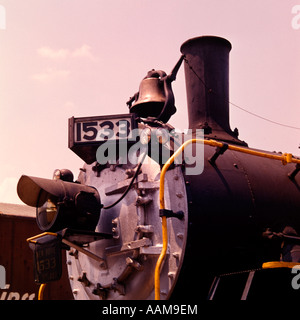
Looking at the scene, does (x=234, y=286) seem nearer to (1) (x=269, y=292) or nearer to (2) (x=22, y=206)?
(1) (x=269, y=292)

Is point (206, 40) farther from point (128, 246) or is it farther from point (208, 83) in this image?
point (128, 246)

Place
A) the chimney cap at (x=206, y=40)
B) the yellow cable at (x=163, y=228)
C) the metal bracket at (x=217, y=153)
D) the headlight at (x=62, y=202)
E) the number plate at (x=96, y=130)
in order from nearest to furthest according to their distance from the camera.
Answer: the yellow cable at (x=163, y=228), the metal bracket at (x=217, y=153), the headlight at (x=62, y=202), the number plate at (x=96, y=130), the chimney cap at (x=206, y=40)

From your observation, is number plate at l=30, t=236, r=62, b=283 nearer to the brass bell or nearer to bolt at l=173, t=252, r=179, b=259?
bolt at l=173, t=252, r=179, b=259

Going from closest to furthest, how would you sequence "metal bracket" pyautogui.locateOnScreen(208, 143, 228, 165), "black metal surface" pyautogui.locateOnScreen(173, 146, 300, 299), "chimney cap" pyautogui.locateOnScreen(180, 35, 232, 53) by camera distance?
1. "black metal surface" pyautogui.locateOnScreen(173, 146, 300, 299)
2. "metal bracket" pyautogui.locateOnScreen(208, 143, 228, 165)
3. "chimney cap" pyautogui.locateOnScreen(180, 35, 232, 53)

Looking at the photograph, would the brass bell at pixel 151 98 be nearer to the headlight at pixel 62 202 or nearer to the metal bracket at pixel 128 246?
the headlight at pixel 62 202

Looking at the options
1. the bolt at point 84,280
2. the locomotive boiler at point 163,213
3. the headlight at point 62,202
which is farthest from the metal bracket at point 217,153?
the bolt at point 84,280

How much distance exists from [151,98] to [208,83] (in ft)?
2.10

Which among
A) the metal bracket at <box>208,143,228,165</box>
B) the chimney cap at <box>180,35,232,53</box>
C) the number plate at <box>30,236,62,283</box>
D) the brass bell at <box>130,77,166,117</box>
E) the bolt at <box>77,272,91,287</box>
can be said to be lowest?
the bolt at <box>77,272,91,287</box>

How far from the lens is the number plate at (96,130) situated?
14.0 ft

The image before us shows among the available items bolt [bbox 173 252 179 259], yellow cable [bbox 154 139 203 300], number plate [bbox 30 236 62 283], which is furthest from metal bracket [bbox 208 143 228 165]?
number plate [bbox 30 236 62 283]

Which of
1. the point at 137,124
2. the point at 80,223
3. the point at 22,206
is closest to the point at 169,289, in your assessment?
the point at 80,223

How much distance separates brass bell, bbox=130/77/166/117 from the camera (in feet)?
16.8

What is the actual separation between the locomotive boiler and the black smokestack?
0.23m
